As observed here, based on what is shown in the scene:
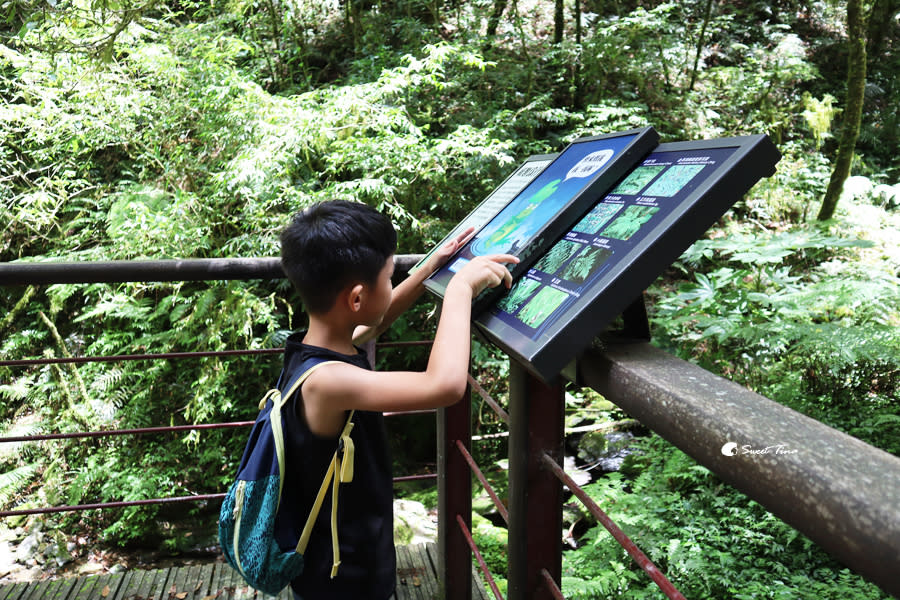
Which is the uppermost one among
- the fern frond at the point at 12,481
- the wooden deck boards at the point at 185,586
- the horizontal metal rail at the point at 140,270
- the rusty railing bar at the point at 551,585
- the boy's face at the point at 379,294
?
the boy's face at the point at 379,294

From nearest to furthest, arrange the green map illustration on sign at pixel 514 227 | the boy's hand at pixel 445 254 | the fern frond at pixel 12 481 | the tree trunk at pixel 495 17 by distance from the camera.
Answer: the green map illustration on sign at pixel 514 227 < the boy's hand at pixel 445 254 < the fern frond at pixel 12 481 < the tree trunk at pixel 495 17

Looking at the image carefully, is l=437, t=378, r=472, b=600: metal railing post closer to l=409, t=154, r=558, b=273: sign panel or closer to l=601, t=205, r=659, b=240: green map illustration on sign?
l=409, t=154, r=558, b=273: sign panel

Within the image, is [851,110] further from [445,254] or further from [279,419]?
[279,419]

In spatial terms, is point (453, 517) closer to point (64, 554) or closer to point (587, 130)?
point (64, 554)

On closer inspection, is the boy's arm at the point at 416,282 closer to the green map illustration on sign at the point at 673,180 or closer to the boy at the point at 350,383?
the boy at the point at 350,383

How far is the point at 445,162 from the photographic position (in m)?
5.18

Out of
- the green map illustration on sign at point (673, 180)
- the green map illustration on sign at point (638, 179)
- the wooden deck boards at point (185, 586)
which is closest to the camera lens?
the green map illustration on sign at point (673, 180)

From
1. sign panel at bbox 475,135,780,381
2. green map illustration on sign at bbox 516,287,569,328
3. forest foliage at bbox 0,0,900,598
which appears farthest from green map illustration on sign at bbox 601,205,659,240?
forest foliage at bbox 0,0,900,598

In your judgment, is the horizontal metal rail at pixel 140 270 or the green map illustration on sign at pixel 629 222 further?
the horizontal metal rail at pixel 140 270

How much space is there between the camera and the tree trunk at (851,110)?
586cm

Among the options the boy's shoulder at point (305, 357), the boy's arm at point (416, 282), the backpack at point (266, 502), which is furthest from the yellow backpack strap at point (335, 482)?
the boy's arm at point (416, 282)

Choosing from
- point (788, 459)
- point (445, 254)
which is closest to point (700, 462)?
point (788, 459)

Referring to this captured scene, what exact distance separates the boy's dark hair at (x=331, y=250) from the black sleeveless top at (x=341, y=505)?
118 millimetres

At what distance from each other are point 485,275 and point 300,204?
401cm
